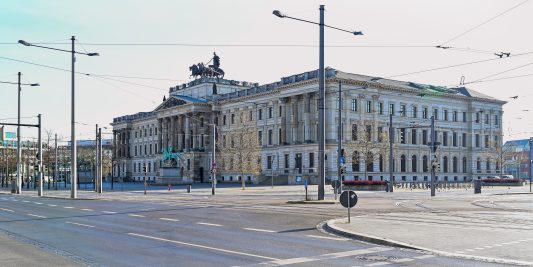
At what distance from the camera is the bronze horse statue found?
12604cm

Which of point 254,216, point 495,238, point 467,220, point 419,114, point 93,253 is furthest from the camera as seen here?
point 419,114

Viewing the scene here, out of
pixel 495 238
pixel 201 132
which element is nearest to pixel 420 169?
pixel 201 132

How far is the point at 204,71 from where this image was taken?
125875mm

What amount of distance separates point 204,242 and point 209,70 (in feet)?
365

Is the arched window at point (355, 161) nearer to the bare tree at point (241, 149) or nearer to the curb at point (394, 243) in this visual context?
the bare tree at point (241, 149)

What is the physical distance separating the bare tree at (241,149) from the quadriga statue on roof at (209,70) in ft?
44.3

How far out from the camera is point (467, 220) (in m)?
22.2

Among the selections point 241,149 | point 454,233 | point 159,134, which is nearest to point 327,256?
point 454,233

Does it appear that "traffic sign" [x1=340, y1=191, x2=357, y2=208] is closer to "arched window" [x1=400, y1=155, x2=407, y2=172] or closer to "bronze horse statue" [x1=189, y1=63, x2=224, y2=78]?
"arched window" [x1=400, y1=155, x2=407, y2=172]

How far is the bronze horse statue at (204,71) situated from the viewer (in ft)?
414

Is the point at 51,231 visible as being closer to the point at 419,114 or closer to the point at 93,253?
the point at 93,253

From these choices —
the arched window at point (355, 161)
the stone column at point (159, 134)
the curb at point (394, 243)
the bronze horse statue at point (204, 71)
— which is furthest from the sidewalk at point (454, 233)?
the stone column at point (159, 134)

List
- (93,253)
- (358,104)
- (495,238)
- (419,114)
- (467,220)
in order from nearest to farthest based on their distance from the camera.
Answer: (93,253) → (495,238) → (467,220) → (358,104) → (419,114)

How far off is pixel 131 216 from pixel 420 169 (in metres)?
88.2
